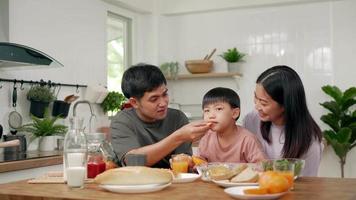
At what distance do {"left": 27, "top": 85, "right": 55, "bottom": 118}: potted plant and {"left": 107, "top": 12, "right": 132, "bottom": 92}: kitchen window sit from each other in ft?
4.02

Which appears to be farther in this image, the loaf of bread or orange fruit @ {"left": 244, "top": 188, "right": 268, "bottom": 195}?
the loaf of bread

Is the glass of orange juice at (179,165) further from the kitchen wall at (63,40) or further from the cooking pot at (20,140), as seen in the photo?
the kitchen wall at (63,40)

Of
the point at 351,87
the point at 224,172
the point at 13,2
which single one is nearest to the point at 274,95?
the point at 224,172

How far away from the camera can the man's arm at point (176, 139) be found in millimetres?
1767

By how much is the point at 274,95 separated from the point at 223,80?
312 cm

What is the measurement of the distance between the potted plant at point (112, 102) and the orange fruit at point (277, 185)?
327 centimetres

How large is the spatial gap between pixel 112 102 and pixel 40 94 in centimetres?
99

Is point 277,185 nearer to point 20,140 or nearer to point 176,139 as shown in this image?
point 176,139

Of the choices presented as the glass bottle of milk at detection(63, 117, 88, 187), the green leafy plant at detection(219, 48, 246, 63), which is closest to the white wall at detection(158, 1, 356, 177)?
the green leafy plant at detection(219, 48, 246, 63)

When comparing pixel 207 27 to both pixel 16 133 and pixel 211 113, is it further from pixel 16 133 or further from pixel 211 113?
pixel 211 113

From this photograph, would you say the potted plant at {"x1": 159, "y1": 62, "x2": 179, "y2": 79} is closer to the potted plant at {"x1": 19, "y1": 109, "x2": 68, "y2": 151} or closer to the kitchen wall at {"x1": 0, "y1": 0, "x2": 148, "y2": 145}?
the kitchen wall at {"x1": 0, "y1": 0, "x2": 148, "y2": 145}

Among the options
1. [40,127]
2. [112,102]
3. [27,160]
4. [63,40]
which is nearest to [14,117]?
[40,127]

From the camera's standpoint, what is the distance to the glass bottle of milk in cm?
143

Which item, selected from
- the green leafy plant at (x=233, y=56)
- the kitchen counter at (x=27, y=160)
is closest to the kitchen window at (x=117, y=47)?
the green leafy plant at (x=233, y=56)
